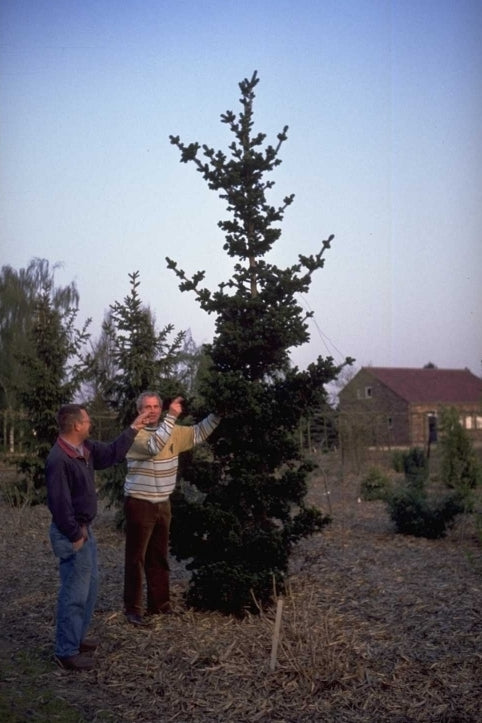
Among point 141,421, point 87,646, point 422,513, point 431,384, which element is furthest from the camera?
point 431,384

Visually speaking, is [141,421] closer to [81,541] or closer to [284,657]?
[81,541]

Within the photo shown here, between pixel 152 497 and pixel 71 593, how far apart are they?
43.5 inches

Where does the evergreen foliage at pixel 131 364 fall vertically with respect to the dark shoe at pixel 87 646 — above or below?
above

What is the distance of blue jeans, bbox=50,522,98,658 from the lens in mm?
5875

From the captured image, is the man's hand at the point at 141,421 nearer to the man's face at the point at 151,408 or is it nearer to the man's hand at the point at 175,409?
the man's face at the point at 151,408

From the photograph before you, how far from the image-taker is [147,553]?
22.7 ft

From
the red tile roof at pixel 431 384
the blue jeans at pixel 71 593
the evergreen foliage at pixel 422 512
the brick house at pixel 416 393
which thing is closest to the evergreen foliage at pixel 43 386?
the evergreen foliage at pixel 422 512

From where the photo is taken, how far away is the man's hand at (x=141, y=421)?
6.41m

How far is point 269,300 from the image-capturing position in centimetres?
718

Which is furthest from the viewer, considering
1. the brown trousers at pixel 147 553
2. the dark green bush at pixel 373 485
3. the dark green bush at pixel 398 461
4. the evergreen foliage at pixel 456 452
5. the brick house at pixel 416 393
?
the brick house at pixel 416 393

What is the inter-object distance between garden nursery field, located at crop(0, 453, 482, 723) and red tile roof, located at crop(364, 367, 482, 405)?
34.9 meters

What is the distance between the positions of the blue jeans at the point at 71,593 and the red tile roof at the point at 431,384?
1448 inches

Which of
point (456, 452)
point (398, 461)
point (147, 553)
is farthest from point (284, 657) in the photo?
point (398, 461)

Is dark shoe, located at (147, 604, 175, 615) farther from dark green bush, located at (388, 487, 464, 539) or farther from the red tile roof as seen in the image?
the red tile roof
